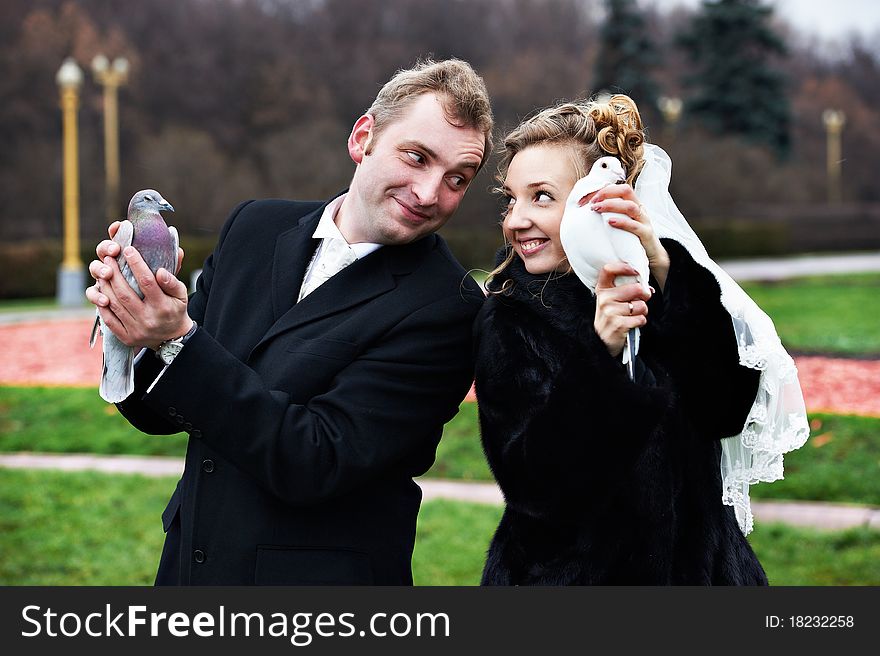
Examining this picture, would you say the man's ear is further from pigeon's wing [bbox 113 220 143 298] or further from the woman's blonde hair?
pigeon's wing [bbox 113 220 143 298]

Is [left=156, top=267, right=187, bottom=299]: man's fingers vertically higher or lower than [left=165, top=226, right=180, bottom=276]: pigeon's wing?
lower

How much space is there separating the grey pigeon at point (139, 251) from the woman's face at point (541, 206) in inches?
30.0

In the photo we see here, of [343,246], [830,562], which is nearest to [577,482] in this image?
[343,246]

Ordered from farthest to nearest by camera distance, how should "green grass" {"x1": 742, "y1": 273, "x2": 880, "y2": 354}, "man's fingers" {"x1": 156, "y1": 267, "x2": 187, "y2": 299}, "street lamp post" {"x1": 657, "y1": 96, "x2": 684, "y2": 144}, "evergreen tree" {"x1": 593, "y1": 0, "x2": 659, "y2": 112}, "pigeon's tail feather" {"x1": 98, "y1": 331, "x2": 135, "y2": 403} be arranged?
1. "evergreen tree" {"x1": 593, "y1": 0, "x2": 659, "y2": 112}
2. "street lamp post" {"x1": 657, "y1": 96, "x2": 684, "y2": 144}
3. "green grass" {"x1": 742, "y1": 273, "x2": 880, "y2": 354}
4. "pigeon's tail feather" {"x1": 98, "y1": 331, "x2": 135, "y2": 403}
5. "man's fingers" {"x1": 156, "y1": 267, "x2": 187, "y2": 299}

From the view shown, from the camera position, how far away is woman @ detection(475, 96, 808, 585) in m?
2.24

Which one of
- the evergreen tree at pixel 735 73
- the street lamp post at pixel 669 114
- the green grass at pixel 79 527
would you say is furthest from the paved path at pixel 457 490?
the evergreen tree at pixel 735 73

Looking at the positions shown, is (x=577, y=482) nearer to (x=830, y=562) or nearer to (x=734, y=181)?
(x=830, y=562)

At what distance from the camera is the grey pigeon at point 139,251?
2.22 metres

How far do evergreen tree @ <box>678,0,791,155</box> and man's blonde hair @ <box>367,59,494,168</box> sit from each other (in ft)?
137

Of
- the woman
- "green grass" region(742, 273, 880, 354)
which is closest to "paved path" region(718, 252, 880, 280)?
"green grass" region(742, 273, 880, 354)

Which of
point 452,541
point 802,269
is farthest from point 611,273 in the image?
point 802,269

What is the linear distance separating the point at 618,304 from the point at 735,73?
141ft

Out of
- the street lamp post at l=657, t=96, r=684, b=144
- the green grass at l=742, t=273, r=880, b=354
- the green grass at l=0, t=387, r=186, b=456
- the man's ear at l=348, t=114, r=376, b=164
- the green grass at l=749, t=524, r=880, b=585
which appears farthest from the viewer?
the street lamp post at l=657, t=96, r=684, b=144

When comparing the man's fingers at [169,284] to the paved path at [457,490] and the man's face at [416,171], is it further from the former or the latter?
the paved path at [457,490]
